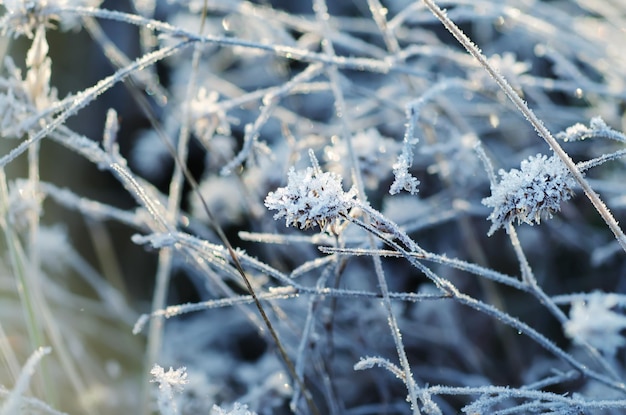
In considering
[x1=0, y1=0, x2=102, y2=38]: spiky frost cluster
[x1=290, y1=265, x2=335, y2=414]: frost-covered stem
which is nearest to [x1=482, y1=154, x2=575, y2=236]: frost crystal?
[x1=290, y1=265, x2=335, y2=414]: frost-covered stem

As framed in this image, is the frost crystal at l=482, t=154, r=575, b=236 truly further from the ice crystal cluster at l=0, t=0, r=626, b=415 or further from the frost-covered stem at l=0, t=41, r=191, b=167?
the frost-covered stem at l=0, t=41, r=191, b=167

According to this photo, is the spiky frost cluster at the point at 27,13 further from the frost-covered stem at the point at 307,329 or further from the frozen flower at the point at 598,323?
the frozen flower at the point at 598,323

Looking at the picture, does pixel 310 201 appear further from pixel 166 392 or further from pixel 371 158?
pixel 371 158

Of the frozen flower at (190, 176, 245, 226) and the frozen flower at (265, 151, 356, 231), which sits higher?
the frozen flower at (190, 176, 245, 226)

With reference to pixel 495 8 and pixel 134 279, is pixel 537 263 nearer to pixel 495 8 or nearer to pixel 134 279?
pixel 495 8

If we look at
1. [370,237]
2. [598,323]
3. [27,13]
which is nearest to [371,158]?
[370,237]

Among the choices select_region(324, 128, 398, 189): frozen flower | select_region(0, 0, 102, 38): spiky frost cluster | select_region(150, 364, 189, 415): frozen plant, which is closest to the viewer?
select_region(150, 364, 189, 415): frozen plant

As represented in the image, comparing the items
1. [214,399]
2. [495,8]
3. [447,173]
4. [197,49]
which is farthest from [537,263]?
[197,49]

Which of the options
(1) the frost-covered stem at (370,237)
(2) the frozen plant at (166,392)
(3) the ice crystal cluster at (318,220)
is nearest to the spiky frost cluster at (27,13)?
(3) the ice crystal cluster at (318,220)
